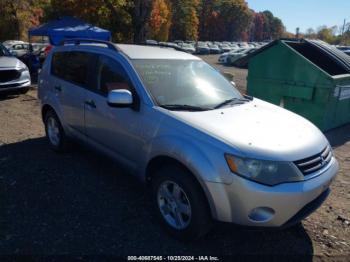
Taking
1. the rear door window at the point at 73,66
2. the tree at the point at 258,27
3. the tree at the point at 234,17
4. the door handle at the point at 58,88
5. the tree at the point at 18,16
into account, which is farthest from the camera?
the tree at the point at 258,27

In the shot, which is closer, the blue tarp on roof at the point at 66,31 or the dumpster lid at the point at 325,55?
the dumpster lid at the point at 325,55

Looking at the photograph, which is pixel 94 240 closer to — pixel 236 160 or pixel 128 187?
pixel 128 187

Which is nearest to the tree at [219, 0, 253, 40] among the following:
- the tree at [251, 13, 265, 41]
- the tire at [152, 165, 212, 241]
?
the tree at [251, 13, 265, 41]

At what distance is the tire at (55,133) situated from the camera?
516cm

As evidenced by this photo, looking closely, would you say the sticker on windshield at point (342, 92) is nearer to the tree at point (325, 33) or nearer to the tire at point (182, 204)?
the tire at point (182, 204)

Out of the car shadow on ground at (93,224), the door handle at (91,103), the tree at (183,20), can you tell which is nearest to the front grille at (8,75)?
the car shadow on ground at (93,224)

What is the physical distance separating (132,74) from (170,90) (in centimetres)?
44

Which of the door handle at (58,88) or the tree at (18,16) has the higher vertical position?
the tree at (18,16)

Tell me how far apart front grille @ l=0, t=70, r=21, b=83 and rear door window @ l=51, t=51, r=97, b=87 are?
4817 millimetres

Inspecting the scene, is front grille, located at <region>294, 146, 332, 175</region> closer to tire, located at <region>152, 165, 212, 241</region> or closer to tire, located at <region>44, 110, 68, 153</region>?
tire, located at <region>152, 165, 212, 241</region>

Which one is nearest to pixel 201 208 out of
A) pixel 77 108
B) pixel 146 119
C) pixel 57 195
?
pixel 146 119

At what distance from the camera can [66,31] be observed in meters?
15.2

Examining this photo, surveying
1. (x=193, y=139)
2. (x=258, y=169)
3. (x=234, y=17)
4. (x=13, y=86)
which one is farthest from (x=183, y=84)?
(x=234, y=17)

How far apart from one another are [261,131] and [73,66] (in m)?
2.93
